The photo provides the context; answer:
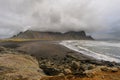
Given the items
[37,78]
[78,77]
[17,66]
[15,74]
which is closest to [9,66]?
[17,66]

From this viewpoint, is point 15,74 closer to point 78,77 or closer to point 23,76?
point 23,76

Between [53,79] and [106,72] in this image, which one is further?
[106,72]

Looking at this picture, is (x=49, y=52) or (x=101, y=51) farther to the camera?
(x=101, y=51)

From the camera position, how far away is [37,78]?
1329cm

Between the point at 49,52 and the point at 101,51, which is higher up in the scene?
the point at 49,52

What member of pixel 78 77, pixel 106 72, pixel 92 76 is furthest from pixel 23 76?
pixel 106 72

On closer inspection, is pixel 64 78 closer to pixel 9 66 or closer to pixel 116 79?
pixel 116 79

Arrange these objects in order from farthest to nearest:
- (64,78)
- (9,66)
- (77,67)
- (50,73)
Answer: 1. (77,67)
2. (50,73)
3. (9,66)
4. (64,78)

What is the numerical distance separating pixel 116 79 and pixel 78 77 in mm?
2519

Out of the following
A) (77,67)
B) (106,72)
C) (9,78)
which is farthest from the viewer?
(77,67)

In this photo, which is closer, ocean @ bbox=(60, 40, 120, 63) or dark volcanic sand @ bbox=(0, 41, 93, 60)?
dark volcanic sand @ bbox=(0, 41, 93, 60)

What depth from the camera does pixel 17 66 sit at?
16.9m

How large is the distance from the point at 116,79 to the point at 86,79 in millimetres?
2125

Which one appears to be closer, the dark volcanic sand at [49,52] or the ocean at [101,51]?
the dark volcanic sand at [49,52]
